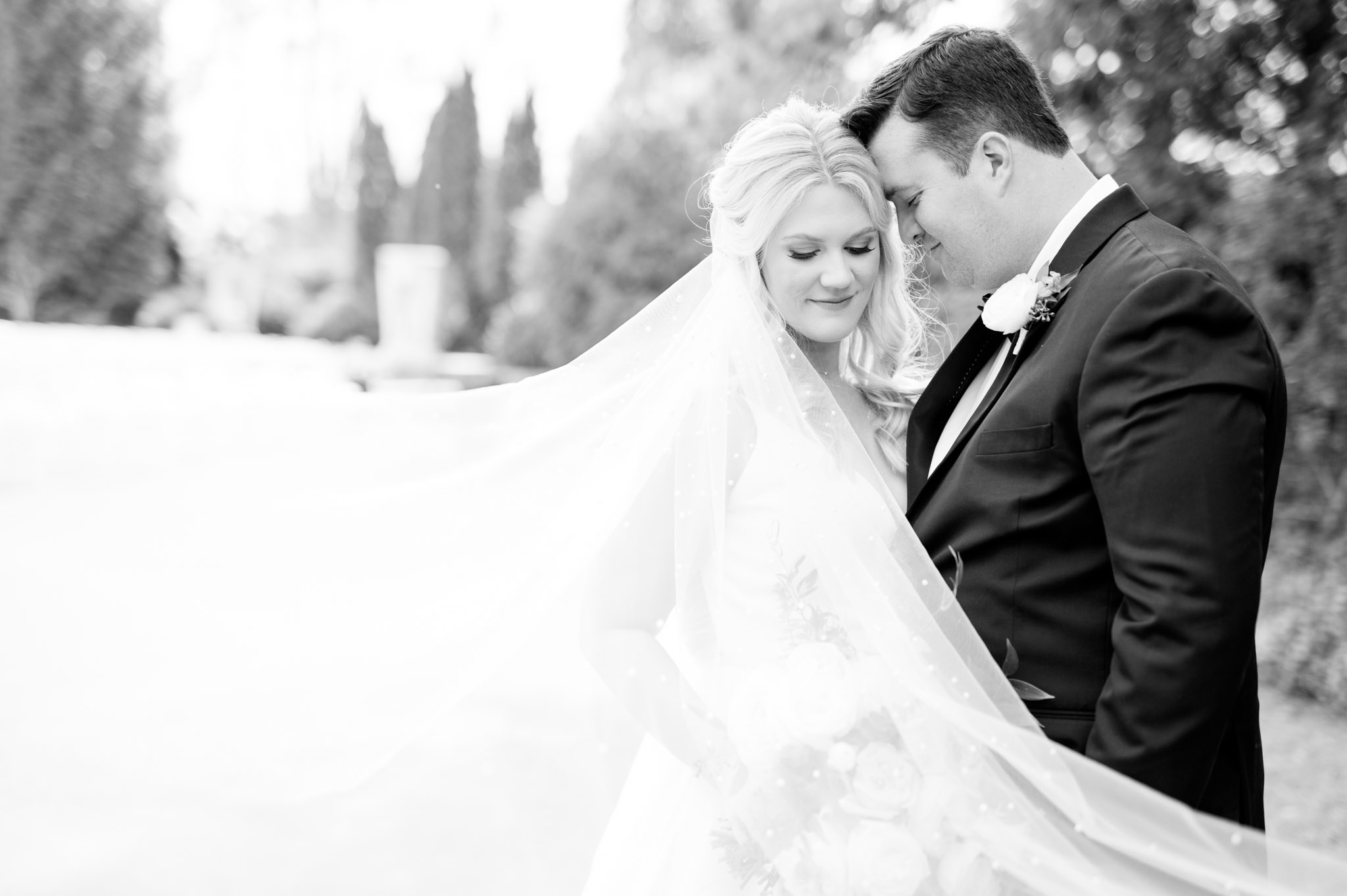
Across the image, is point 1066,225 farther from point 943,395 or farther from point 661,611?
point 661,611

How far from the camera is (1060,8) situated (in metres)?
6.62

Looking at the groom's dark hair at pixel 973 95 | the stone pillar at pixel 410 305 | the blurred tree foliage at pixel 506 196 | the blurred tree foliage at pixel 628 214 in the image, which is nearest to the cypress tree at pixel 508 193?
the blurred tree foliage at pixel 506 196

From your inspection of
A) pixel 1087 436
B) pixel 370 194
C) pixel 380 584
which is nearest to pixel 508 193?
pixel 370 194

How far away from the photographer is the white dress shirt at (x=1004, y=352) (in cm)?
214

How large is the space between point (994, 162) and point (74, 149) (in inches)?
1191

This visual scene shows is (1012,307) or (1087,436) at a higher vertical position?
(1012,307)

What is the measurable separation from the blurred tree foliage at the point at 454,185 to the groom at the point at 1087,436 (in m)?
34.0

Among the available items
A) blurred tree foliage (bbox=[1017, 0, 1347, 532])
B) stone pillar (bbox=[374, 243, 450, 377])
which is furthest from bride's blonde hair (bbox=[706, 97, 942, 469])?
stone pillar (bbox=[374, 243, 450, 377])

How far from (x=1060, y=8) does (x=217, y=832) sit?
6.63 m

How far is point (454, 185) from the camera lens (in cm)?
3688

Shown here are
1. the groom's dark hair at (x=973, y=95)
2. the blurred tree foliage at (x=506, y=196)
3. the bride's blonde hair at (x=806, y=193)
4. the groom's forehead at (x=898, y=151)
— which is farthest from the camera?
the blurred tree foliage at (x=506, y=196)

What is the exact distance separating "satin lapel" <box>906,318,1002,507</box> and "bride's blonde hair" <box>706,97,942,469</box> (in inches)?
14.2

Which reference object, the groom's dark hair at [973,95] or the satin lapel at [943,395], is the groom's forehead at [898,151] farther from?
the satin lapel at [943,395]

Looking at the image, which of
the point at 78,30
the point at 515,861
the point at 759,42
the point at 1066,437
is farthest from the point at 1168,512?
the point at 78,30
